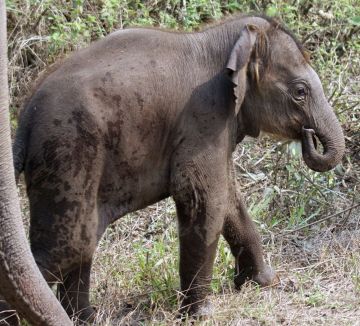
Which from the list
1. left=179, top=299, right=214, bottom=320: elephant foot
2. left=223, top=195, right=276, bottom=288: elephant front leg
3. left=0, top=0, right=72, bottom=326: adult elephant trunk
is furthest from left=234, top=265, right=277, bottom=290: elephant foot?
left=0, top=0, right=72, bottom=326: adult elephant trunk

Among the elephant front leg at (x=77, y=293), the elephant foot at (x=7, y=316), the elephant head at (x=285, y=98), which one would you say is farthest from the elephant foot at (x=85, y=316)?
the elephant head at (x=285, y=98)

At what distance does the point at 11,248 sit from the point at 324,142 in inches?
113

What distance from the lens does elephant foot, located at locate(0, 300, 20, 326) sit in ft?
16.4

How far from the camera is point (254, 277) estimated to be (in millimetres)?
6055

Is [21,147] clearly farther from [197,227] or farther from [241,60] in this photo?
[241,60]

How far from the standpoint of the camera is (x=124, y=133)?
5.16 metres

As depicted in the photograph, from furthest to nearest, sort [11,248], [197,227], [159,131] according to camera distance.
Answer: [197,227] → [159,131] → [11,248]

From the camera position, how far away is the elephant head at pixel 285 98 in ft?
18.5

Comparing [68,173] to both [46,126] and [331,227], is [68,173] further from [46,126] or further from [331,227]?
[331,227]

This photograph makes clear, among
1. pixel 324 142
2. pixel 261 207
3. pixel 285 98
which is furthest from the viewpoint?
pixel 261 207

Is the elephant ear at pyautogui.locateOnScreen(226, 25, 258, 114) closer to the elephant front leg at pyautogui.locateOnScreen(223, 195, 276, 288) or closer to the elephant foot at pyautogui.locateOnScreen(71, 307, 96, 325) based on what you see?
the elephant front leg at pyautogui.locateOnScreen(223, 195, 276, 288)

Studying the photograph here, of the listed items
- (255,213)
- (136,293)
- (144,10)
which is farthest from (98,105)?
(144,10)

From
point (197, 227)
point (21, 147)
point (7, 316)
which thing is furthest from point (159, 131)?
point (7, 316)

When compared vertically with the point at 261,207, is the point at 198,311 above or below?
above
